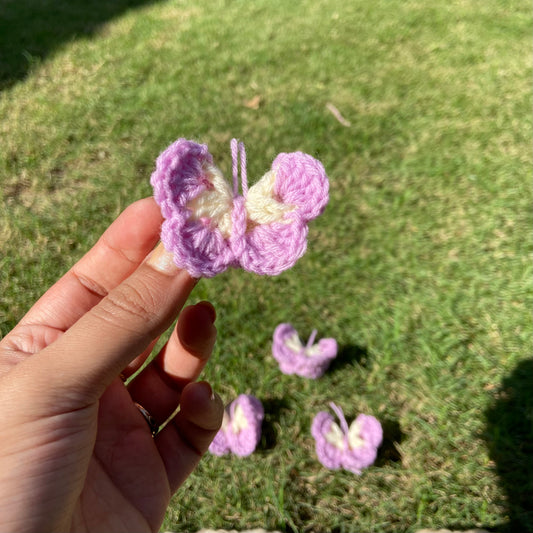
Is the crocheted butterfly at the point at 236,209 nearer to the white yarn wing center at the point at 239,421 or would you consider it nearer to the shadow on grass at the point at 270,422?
the white yarn wing center at the point at 239,421

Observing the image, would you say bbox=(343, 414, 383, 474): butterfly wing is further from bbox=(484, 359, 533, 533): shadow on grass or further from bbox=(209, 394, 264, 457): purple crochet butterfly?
bbox=(484, 359, 533, 533): shadow on grass

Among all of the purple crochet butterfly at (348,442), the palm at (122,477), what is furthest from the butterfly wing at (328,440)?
the palm at (122,477)

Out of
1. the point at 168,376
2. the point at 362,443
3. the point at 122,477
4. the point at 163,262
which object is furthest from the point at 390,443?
the point at 163,262

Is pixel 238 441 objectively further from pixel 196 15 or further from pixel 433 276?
pixel 196 15

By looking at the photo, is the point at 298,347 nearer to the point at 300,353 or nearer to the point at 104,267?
the point at 300,353

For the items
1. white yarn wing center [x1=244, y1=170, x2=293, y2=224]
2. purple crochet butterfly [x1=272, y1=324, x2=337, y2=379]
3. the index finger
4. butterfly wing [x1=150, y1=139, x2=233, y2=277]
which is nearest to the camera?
butterfly wing [x1=150, y1=139, x2=233, y2=277]

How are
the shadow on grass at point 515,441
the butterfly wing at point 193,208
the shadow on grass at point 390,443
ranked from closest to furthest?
1. the butterfly wing at point 193,208
2. the shadow on grass at point 515,441
3. the shadow on grass at point 390,443

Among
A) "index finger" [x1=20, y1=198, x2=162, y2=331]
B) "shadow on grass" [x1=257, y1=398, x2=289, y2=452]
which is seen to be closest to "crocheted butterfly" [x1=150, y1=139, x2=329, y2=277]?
"index finger" [x1=20, y1=198, x2=162, y2=331]
